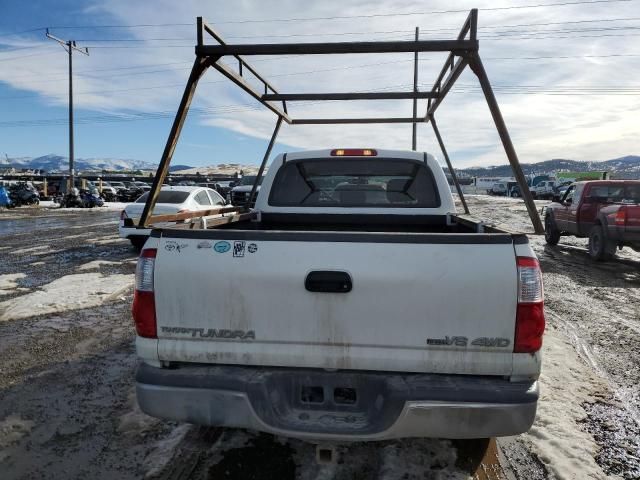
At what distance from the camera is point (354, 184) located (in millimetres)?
4793

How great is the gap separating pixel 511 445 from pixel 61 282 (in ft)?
24.7

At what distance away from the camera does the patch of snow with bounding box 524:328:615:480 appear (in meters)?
2.88

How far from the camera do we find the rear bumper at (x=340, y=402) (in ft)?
7.33

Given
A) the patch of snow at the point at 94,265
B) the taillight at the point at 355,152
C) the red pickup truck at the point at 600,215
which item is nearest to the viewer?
the taillight at the point at 355,152

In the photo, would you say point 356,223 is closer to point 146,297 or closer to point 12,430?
point 146,297

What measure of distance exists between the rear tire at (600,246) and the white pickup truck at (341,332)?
32.2 feet

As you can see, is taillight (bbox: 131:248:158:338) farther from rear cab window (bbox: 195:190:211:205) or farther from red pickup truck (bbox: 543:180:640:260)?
red pickup truck (bbox: 543:180:640:260)

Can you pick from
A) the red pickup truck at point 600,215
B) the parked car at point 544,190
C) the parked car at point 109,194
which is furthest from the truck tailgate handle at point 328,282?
the parked car at point 544,190

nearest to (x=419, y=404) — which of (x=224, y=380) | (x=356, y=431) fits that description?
(x=356, y=431)

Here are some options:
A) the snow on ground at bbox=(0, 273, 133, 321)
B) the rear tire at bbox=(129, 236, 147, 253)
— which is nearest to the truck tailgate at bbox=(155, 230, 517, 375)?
the snow on ground at bbox=(0, 273, 133, 321)

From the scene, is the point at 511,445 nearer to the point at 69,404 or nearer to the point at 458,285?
the point at 458,285

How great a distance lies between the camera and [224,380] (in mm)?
2371

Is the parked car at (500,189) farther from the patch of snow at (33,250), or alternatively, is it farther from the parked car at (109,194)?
the patch of snow at (33,250)

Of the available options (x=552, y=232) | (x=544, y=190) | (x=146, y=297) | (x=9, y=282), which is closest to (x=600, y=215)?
(x=552, y=232)
